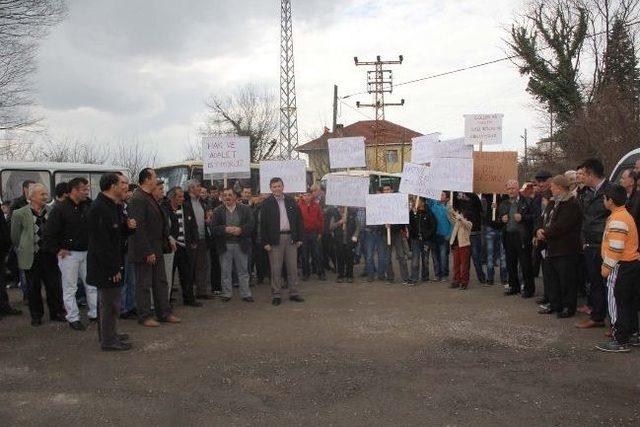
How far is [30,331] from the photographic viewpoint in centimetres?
749

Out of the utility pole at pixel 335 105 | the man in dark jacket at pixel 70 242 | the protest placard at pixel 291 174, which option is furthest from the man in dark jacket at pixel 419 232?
the utility pole at pixel 335 105

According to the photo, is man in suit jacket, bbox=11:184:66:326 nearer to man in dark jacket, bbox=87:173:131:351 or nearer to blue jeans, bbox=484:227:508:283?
man in dark jacket, bbox=87:173:131:351

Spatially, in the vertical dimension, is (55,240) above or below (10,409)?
above

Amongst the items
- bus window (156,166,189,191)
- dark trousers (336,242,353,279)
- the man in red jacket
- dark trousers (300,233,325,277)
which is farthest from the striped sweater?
bus window (156,166,189,191)

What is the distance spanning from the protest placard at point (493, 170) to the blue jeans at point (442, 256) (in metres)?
1.26

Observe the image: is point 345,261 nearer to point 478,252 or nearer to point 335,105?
point 478,252

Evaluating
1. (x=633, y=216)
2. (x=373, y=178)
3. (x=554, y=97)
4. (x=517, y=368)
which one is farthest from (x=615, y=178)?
(x=554, y=97)

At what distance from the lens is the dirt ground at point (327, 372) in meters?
4.39

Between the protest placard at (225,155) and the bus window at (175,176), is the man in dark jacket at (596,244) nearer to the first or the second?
the protest placard at (225,155)

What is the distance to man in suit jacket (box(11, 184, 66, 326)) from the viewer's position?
788cm

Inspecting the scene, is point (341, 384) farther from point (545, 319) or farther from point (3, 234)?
point (3, 234)

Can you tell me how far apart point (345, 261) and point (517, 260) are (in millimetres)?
3710

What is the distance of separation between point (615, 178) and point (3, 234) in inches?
361

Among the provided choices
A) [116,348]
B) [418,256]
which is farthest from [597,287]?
[116,348]
